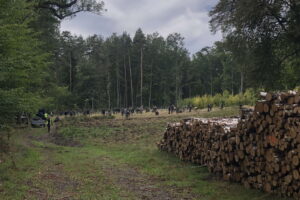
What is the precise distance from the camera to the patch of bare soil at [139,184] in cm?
800

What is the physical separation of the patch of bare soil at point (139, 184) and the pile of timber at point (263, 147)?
1578 millimetres

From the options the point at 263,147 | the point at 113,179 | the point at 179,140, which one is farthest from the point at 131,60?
the point at 263,147

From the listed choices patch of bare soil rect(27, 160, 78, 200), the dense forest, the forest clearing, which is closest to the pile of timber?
the forest clearing

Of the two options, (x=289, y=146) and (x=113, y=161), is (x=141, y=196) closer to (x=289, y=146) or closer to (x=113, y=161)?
(x=289, y=146)

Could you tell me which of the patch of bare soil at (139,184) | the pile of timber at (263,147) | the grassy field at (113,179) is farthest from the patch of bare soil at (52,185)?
the pile of timber at (263,147)

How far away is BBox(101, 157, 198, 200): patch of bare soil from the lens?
800 centimetres

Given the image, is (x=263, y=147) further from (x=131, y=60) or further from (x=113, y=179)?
(x=131, y=60)

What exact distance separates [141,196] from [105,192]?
0.89m

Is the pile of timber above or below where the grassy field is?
above

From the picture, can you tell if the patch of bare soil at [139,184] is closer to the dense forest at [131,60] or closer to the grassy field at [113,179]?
the grassy field at [113,179]

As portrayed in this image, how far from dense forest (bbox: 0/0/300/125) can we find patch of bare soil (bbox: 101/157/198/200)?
3.67 metres

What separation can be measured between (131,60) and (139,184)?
77668 millimetres

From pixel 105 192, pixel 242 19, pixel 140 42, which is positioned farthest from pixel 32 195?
pixel 140 42

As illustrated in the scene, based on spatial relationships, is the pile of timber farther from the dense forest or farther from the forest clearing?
Result: the dense forest
